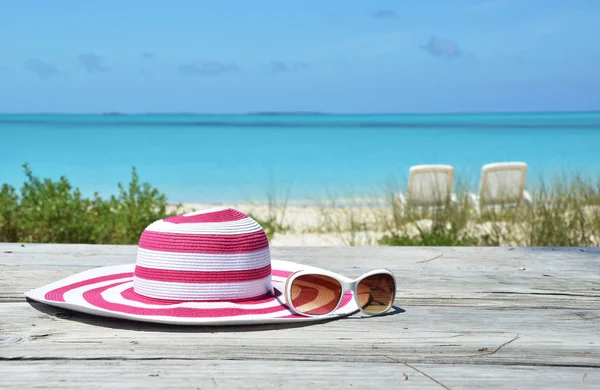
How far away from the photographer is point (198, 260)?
1.72m

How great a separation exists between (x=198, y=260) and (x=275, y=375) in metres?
0.52

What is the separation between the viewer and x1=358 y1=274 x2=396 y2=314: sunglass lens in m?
1.74

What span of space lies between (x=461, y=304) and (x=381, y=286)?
11.0 inches

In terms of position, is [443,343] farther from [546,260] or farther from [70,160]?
[70,160]

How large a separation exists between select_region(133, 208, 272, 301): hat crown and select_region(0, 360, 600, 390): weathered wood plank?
0.40m

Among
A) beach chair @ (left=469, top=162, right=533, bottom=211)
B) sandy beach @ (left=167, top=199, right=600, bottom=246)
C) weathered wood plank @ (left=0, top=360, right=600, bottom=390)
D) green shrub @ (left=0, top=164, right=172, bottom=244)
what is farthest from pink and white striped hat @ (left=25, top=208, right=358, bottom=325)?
beach chair @ (left=469, top=162, right=533, bottom=211)

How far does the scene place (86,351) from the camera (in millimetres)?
1411

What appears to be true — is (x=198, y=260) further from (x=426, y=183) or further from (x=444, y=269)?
(x=426, y=183)

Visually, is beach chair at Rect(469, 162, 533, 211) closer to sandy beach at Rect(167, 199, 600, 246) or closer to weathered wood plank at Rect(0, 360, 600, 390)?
sandy beach at Rect(167, 199, 600, 246)

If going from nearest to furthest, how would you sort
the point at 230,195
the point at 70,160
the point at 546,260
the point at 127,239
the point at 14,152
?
the point at 546,260 < the point at 127,239 < the point at 230,195 < the point at 70,160 < the point at 14,152

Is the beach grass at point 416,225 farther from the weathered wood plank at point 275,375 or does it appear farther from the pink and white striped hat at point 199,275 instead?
the weathered wood plank at point 275,375

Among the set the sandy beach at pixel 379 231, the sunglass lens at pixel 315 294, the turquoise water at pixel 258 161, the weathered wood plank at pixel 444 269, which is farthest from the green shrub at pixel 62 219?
the turquoise water at pixel 258 161

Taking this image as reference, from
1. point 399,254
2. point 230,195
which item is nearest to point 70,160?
point 230,195

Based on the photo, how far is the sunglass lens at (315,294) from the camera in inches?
66.4
